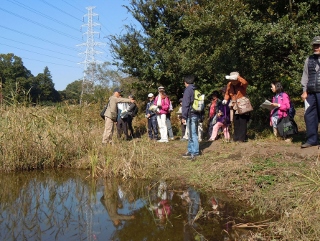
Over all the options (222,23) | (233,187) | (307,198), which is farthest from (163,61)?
(307,198)

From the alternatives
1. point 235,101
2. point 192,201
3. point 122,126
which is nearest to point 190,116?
point 235,101

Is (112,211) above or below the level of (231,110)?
below

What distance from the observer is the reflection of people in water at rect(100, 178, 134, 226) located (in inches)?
175

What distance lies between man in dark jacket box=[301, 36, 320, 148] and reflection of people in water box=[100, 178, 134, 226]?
365 centimetres

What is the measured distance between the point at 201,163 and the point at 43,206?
119 inches

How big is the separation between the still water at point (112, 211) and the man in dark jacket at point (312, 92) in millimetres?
2337

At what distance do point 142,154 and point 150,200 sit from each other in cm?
175

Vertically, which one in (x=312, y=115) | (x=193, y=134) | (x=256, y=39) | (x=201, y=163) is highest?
(x=256, y=39)

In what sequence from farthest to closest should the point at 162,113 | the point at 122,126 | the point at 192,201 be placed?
the point at 122,126
the point at 162,113
the point at 192,201

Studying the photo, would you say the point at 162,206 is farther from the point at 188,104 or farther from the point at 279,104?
the point at 279,104

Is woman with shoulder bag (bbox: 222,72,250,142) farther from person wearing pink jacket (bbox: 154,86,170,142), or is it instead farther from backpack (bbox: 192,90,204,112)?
person wearing pink jacket (bbox: 154,86,170,142)

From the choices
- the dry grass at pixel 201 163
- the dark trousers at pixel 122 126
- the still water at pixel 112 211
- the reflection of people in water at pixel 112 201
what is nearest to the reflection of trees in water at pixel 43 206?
the still water at pixel 112 211

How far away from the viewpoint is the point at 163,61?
13.0 meters

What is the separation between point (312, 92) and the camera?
6.21 metres
